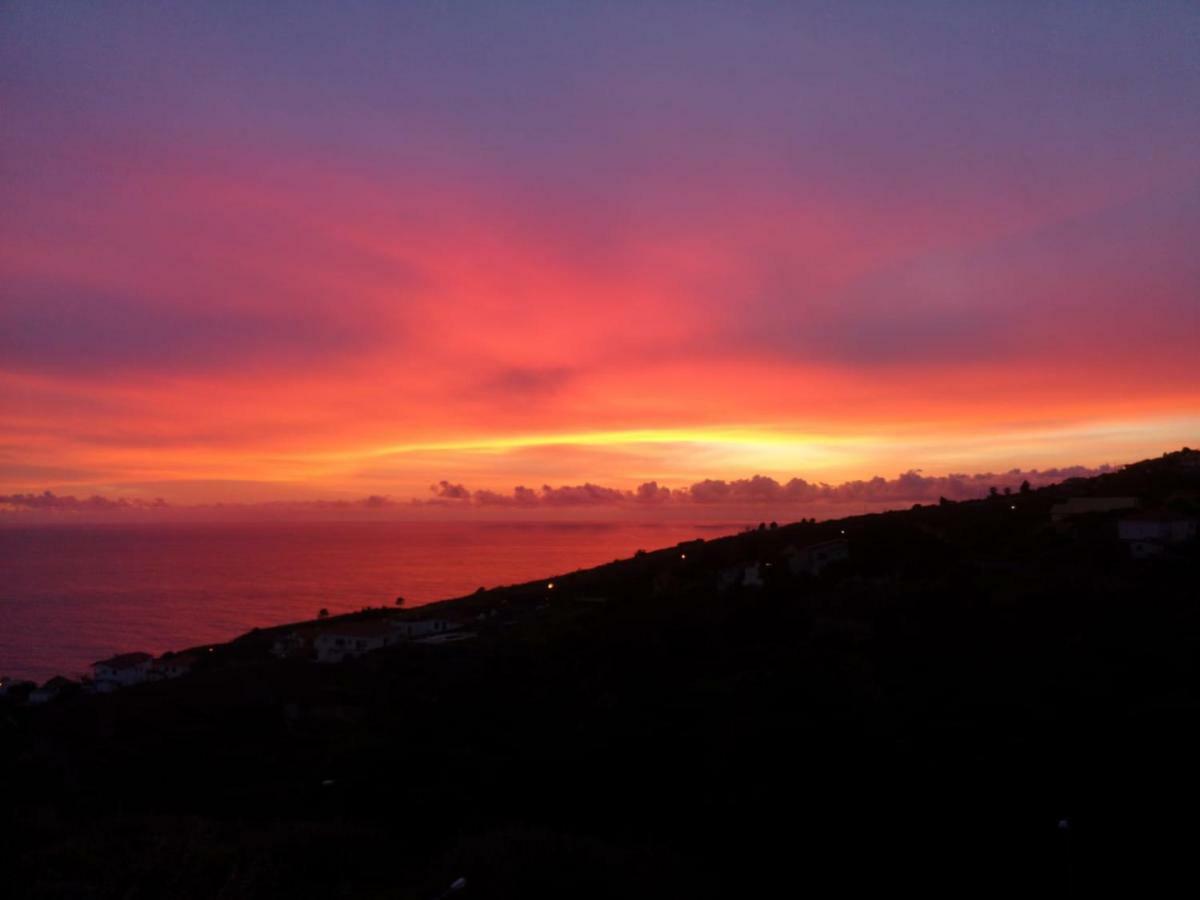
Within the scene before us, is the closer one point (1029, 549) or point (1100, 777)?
point (1100, 777)

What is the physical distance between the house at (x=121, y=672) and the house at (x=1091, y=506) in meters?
41.1

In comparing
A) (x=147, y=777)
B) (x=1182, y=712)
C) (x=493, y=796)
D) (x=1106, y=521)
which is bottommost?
(x=147, y=777)

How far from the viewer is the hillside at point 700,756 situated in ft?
25.2

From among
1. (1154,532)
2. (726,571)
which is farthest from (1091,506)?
(726,571)

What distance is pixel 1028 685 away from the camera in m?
14.8

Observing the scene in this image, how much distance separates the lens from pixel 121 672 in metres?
38.5

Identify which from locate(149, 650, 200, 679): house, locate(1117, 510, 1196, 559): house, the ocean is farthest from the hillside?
the ocean

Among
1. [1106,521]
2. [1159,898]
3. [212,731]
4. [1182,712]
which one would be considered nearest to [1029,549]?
[1106,521]

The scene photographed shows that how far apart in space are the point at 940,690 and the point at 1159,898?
23.0 feet

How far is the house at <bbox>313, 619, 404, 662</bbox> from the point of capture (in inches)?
1410

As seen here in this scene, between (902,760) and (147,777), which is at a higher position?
(902,760)

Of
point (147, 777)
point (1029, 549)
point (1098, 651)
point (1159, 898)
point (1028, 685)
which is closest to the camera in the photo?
point (1159, 898)

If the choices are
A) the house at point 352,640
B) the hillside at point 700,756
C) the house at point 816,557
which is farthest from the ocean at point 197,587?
the house at point 816,557

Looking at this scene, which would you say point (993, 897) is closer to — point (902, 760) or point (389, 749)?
point (902, 760)
